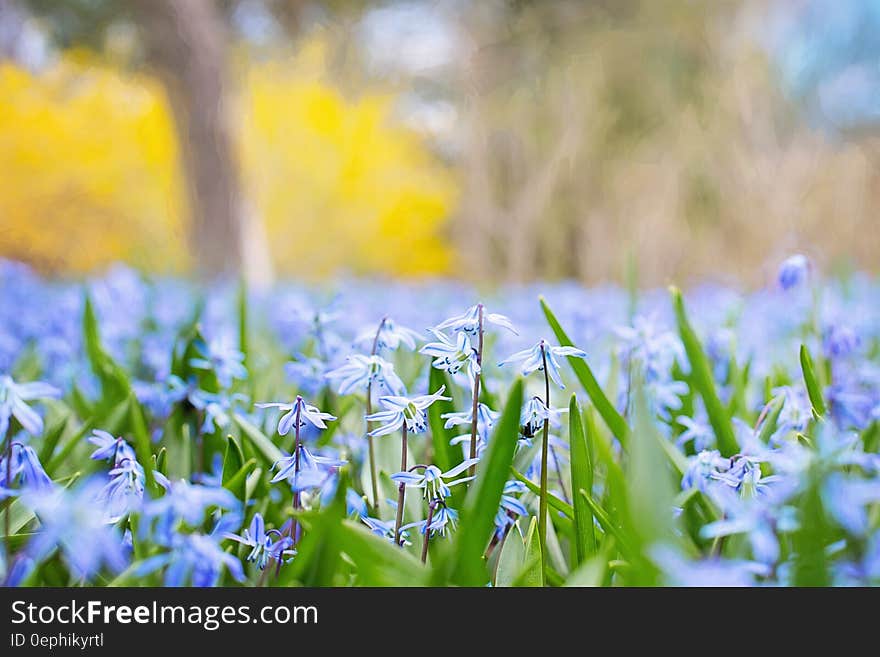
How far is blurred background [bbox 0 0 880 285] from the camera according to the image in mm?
9547

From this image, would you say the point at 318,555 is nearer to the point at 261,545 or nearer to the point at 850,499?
the point at 261,545

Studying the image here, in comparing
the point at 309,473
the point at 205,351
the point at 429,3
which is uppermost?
the point at 429,3

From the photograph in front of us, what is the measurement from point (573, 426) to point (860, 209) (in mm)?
9760

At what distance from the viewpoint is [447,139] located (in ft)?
51.8

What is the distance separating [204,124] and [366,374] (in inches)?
312

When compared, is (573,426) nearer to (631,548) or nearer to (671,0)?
(631,548)

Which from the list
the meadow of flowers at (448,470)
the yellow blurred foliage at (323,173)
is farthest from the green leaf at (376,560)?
the yellow blurred foliage at (323,173)

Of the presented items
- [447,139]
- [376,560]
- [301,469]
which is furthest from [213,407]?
[447,139]

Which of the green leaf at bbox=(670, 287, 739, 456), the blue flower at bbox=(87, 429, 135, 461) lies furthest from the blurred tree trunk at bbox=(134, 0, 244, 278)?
the blue flower at bbox=(87, 429, 135, 461)

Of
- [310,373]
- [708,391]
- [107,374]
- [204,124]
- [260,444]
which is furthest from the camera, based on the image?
[204,124]

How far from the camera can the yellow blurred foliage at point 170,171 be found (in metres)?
12.8

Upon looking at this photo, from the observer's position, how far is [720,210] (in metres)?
12.0

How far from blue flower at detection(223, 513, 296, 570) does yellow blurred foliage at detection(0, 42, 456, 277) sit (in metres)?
11.6
